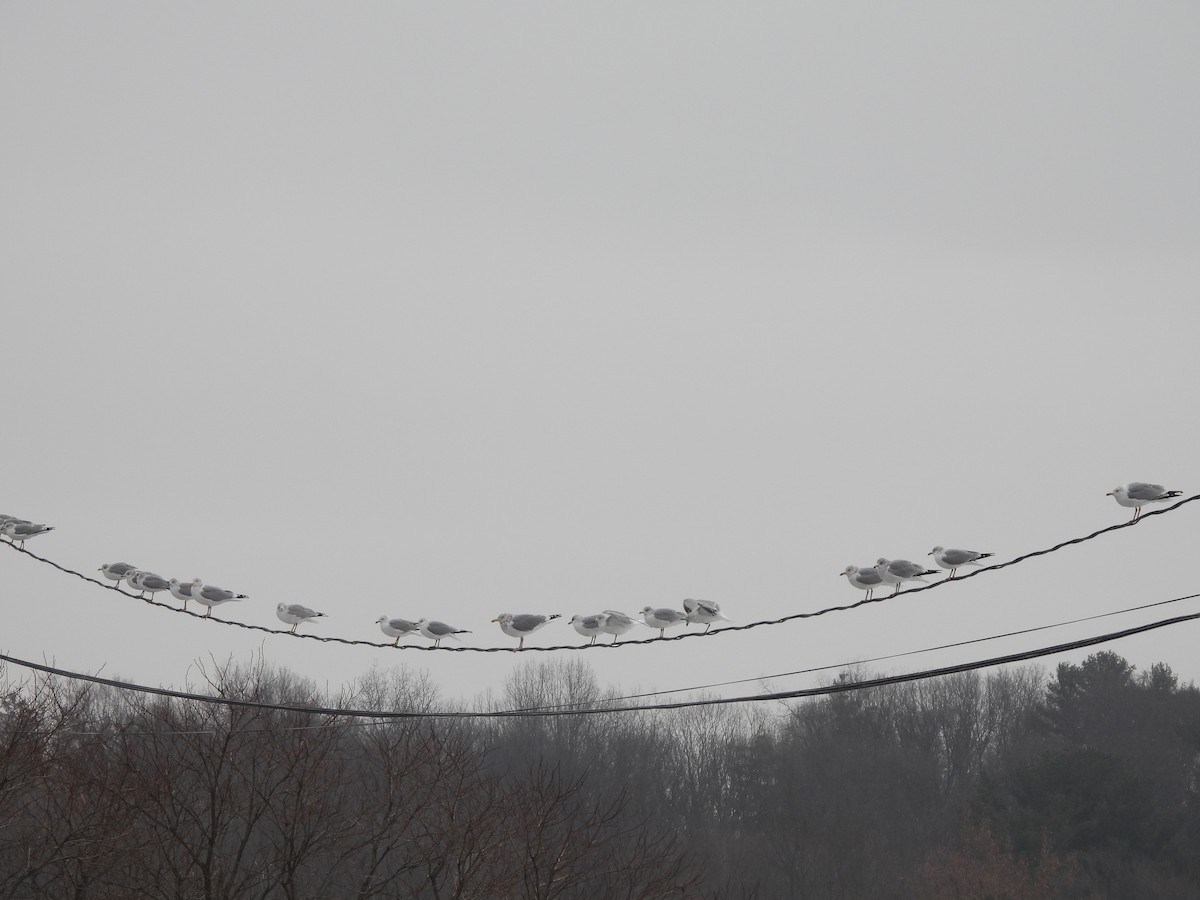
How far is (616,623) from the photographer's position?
12.1m

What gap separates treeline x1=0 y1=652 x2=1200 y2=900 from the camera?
20.6 meters

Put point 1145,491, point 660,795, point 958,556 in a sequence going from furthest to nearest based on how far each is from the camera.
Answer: point 660,795 → point 958,556 → point 1145,491

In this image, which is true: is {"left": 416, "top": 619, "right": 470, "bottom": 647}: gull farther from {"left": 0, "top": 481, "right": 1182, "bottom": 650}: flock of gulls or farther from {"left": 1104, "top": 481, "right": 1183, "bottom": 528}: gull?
{"left": 1104, "top": 481, "right": 1183, "bottom": 528}: gull

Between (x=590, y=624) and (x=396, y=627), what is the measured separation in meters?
2.37

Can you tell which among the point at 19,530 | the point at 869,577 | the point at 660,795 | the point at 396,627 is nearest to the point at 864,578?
the point at 869,577

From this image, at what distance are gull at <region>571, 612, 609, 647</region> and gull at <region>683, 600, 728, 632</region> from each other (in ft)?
2.01

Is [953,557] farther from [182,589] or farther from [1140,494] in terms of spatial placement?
[182,589]

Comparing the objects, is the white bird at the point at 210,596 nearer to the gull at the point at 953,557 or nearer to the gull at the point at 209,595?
the gull at the point at 209,595

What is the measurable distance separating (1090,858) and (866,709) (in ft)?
58.8

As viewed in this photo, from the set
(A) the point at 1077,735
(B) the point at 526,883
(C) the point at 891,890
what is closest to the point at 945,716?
(A) the point at 1077,735

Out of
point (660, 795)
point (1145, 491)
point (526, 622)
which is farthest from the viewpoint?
point (660, 795)

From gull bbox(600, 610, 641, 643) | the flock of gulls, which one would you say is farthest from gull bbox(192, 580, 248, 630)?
gull bbox(600, 610, 641, 643)

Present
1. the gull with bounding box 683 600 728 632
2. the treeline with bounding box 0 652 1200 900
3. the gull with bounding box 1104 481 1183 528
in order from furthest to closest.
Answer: the treeline with bounding box 0 652 1200 900, the gull with bounding box 683 600 728 632, the gull with bounding box 1104 481 1183 528

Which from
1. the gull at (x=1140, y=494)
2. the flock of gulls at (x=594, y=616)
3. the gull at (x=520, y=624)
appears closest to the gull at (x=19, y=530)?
the flock of gulls at (x=594, y=616)
